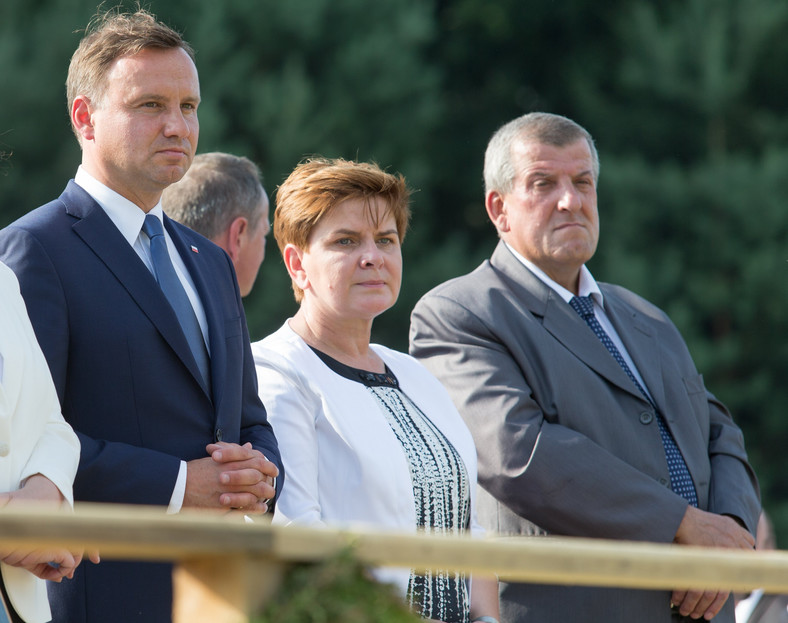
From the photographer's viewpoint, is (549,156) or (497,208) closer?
(549,156)

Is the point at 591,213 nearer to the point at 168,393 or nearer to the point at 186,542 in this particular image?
the point at 168,393

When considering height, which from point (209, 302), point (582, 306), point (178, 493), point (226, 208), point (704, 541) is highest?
point (226, 208)

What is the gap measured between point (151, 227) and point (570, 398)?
1.44 meters

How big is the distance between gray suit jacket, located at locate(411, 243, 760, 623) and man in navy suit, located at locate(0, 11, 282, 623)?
0.88m

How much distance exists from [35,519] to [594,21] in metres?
14.2

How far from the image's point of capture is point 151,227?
114 inches

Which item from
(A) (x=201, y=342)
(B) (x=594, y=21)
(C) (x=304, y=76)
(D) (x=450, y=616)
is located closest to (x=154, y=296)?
(A) (x=201, y=342)

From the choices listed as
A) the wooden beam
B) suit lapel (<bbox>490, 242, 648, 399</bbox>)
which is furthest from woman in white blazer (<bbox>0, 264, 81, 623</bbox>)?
suit lapel (<bbox>490, 242, 648, 399</bbox>)

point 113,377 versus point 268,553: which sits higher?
point 113,377

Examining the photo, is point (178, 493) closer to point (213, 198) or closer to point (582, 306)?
point (213, 198)

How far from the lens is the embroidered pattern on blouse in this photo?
3004 mm

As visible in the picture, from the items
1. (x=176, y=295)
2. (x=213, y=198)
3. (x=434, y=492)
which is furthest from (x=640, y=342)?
(x=176, y=295)

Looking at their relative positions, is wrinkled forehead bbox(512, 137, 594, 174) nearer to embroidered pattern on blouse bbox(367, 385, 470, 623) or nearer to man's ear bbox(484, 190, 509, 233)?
man's ear bbox(484, 190, 509, 233)

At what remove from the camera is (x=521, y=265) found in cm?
395
